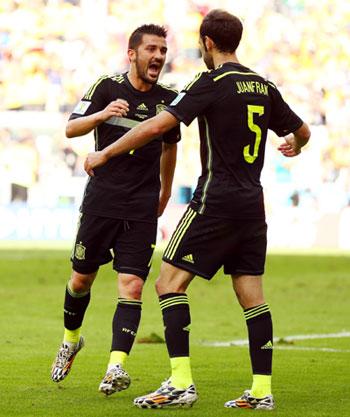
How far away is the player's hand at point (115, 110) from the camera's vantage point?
7.25 meters

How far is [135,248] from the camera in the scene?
7.66 metres

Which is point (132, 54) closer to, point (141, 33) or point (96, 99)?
point (141, 33)

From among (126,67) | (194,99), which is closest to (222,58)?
(194,99)

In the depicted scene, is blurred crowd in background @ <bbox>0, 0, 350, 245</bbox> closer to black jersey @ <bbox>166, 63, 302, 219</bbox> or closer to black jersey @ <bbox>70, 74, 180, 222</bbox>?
black jersey @ <bbox>70, 74, 180, 222</bbox>

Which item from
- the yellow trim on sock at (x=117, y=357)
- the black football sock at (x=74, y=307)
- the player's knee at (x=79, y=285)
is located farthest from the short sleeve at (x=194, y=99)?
Answer: the black football sock at (x=74, y=307)

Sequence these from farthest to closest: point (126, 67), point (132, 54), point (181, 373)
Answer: point (126, 67), point (132, 54), point (181, 373)

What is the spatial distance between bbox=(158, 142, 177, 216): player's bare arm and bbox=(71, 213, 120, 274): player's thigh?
40cm

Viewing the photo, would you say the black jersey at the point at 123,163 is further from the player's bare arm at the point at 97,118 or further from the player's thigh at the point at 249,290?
the player's thigh at the point at 249,290

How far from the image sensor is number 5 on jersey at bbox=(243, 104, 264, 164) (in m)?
6.80

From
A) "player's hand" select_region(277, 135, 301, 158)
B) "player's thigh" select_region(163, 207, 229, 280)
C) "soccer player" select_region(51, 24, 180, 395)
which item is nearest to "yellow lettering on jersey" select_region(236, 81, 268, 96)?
"player's hand" select_region(277, 135, 301, 158)

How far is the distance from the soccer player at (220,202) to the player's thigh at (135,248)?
0.79 metres

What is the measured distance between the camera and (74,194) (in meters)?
38.6

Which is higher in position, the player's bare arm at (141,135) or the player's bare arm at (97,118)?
the player's bare arm at (97,118)

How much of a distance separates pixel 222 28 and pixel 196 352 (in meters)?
4.17
